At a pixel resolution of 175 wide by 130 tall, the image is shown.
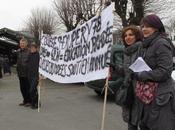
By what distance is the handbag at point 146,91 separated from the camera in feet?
15.2

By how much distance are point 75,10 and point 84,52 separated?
37555 mm

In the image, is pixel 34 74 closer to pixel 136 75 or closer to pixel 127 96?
pixel 127 96

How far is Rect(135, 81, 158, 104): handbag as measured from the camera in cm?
462

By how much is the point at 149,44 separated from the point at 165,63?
0.94 feet

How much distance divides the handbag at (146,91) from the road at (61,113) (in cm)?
353

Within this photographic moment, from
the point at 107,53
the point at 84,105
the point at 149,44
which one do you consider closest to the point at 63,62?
the point at 107,53

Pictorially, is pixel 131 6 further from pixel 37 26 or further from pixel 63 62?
pixel 37 26

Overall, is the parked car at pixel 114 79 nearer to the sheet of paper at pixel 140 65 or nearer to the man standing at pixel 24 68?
the man standing at pixel 24 68

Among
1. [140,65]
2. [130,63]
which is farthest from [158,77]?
[130,63]

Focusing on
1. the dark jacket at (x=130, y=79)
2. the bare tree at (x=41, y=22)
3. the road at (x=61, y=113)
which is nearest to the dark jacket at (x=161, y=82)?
the dark jacket at (x=130, y=79)

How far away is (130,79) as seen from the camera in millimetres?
5031

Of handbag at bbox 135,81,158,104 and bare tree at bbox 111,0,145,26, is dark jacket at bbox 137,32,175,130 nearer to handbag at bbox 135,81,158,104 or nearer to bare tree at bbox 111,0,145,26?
handbag at bbox 135,81,158,104

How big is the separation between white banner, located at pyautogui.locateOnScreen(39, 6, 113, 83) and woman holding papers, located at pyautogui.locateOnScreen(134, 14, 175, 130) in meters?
1.77

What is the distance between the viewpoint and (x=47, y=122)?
8906 millimetres
